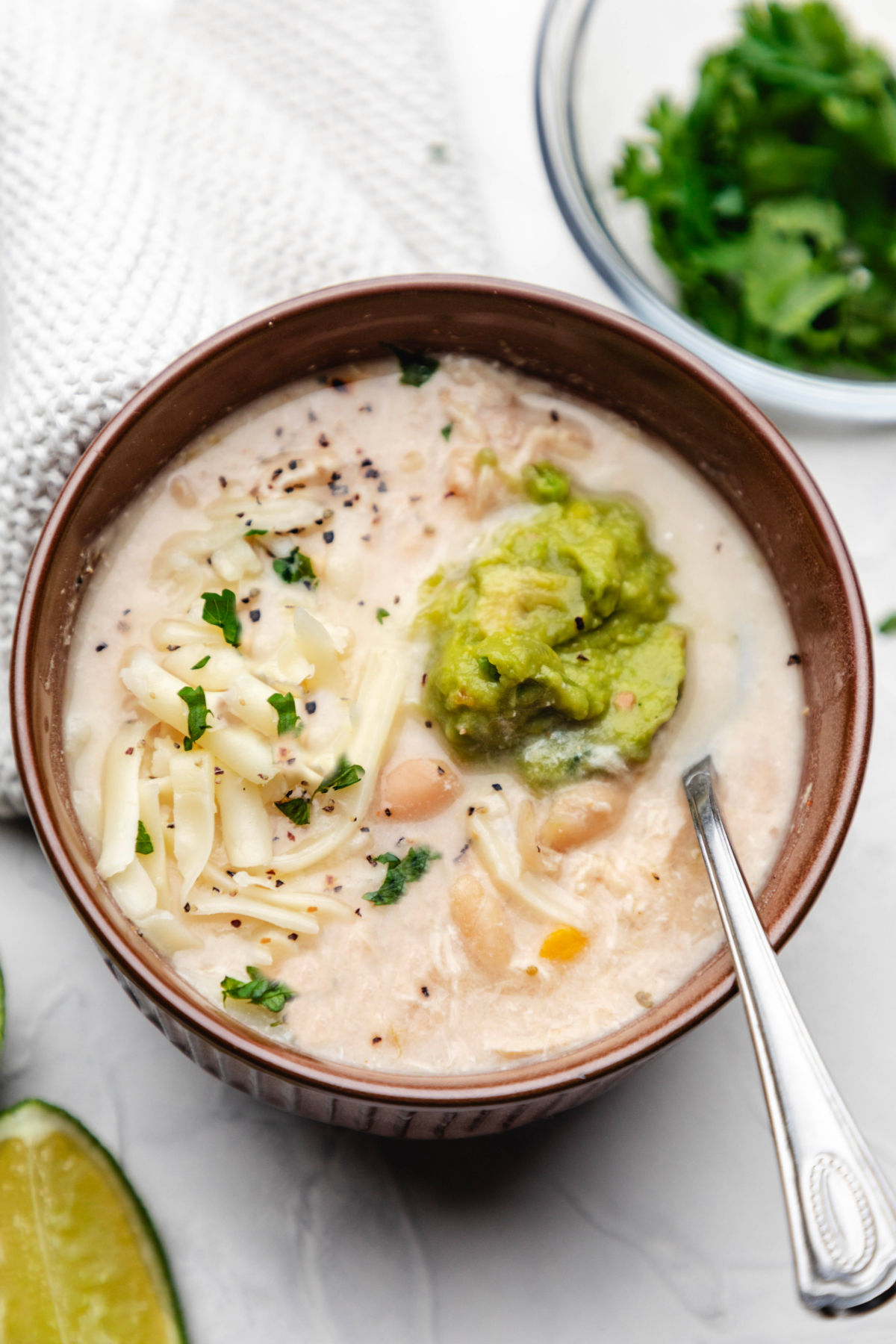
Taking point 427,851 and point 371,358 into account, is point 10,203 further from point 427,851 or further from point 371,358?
point 427,851

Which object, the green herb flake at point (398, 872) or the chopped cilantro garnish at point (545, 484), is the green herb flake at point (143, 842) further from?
the chopped cilantro garnish at point (545, 484)

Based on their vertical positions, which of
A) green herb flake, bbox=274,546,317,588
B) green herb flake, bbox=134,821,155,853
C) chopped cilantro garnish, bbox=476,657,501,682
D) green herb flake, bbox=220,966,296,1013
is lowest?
green herb flake, bbox=220,966,296,1013

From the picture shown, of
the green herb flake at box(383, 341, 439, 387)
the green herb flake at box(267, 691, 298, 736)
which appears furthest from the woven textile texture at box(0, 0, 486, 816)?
the green herb flake at box(267, 691, 298, 736)

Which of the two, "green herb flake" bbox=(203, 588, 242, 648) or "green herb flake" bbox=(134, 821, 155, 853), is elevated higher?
"green herb flake" bbox=(203, 588, 242, 648)

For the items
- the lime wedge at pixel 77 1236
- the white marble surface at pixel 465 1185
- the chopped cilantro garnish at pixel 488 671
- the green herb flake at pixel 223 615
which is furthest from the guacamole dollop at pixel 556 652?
the lime wedge at pixel 77 1236

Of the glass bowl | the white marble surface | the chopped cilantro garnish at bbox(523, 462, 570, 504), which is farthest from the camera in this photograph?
the glass bowl

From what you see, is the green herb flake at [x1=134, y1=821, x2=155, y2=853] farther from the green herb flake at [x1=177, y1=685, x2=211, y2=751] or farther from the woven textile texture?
the woven textile texture

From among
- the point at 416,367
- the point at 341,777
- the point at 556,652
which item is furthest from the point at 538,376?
the point at 341,777
